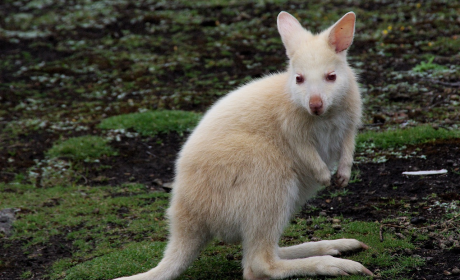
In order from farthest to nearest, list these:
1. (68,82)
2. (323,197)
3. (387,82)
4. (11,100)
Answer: (68,82) < (11,100) < (387,82) < (323,197)

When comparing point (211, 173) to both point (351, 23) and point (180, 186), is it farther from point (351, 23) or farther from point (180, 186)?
point (351, 23)

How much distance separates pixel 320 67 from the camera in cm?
443

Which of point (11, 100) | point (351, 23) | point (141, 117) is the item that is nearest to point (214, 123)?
point (351, 23)

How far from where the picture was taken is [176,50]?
1234 centimetres

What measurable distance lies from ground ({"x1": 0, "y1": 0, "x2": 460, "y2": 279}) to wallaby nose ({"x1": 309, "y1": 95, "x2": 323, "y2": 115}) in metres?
1.51

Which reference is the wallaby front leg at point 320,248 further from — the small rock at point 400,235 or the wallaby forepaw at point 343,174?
the wallaby forepaw at point 343,174

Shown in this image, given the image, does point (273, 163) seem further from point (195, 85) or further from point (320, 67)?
point (195, 85)

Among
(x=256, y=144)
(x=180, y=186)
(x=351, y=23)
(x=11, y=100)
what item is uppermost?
(x=351, y=23)

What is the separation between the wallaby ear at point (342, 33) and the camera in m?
4.54

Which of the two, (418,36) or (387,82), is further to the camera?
(418,36)

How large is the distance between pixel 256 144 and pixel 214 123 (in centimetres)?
44

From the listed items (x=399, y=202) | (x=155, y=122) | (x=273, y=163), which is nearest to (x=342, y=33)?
(x=273, y=163)

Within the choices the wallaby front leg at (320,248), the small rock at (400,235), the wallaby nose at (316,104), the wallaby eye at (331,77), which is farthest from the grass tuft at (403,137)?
the wallaby nose at (316,104)

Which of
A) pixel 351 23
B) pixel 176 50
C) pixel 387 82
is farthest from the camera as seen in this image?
pixel 176 50
